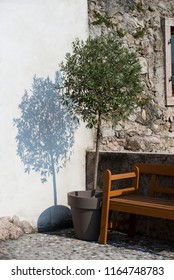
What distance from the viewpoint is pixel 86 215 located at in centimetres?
526

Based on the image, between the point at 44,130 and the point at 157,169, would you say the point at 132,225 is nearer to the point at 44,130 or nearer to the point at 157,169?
the point at 157,169

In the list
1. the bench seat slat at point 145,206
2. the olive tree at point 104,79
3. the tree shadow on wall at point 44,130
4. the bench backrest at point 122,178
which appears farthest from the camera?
the tree shadow on wall at point 44,130

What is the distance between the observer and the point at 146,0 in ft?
22.0

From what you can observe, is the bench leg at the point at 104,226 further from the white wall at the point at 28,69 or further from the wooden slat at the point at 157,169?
the white wall at the point at 28,69

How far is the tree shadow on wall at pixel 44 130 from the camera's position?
5672mm

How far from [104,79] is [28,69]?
3.35 feet

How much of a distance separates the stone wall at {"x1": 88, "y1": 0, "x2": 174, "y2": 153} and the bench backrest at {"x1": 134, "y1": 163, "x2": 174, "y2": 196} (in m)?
1.03

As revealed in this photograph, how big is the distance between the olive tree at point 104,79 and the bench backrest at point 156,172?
0.59 meters

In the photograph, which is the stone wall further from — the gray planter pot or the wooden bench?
the gray planter pot

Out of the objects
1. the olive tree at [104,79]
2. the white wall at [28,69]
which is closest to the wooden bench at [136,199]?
the olive tree at [104,79]

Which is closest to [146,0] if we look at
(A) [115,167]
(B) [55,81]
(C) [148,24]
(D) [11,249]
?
(C) [148,24]

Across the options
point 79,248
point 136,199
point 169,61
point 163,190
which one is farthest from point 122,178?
point 169,61

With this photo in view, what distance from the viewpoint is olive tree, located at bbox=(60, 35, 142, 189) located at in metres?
5.15
